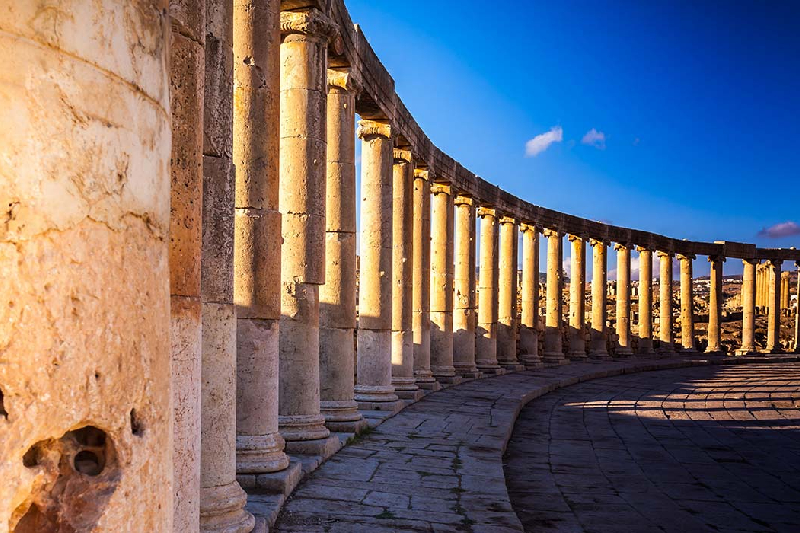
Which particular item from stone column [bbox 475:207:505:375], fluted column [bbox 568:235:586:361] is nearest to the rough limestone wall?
stone column [bbox 475:207:505:375]

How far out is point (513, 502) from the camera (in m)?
10.2

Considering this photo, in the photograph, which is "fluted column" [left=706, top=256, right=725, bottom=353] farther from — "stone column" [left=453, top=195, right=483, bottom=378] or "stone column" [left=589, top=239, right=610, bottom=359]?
"stone column" [left=453, top=195, right=483, bottom=378]

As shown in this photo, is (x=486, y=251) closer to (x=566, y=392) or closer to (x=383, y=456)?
(x=566, y=392)

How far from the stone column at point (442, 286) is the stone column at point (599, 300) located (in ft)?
49.2

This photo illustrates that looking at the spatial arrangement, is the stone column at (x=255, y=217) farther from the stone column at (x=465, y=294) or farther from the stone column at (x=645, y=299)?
the stone column at (x=645, y=299)

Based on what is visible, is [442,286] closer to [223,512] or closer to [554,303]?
[554,303]

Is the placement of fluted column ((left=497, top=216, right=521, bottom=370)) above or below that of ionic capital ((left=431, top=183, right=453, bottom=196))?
below

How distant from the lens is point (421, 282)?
1989cm

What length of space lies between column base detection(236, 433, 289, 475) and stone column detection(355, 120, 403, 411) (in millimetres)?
6395

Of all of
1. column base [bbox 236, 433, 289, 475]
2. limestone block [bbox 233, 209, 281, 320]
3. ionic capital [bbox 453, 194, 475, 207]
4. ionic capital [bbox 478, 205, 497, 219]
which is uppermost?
ionic capital [bbox 453, 194, 475, 207]

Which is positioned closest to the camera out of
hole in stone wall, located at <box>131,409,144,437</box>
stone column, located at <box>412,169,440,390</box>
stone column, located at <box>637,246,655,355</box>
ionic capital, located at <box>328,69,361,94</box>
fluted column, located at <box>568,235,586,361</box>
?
hole in stone wall, located at <box>131,409,144,437</box>

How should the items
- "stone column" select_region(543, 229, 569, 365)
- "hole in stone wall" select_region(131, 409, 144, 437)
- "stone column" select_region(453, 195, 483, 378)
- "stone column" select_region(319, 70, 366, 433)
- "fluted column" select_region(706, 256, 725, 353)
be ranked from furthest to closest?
"fluted column" select_region(706, 256, 725, 353) < "stone column" select_region(543, 229, 569, 365) < "stone column" select_region(453, 195, 483, 378) < "stone column" select_region(319, 70, 366, 433) < "hole in stone wall" select_region(131, 409, 144, 437)

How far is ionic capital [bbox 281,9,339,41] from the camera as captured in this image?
10.6m

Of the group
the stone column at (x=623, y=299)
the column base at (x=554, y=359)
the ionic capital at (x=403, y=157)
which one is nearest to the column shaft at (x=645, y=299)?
the stone column at (x=623, y=299)
